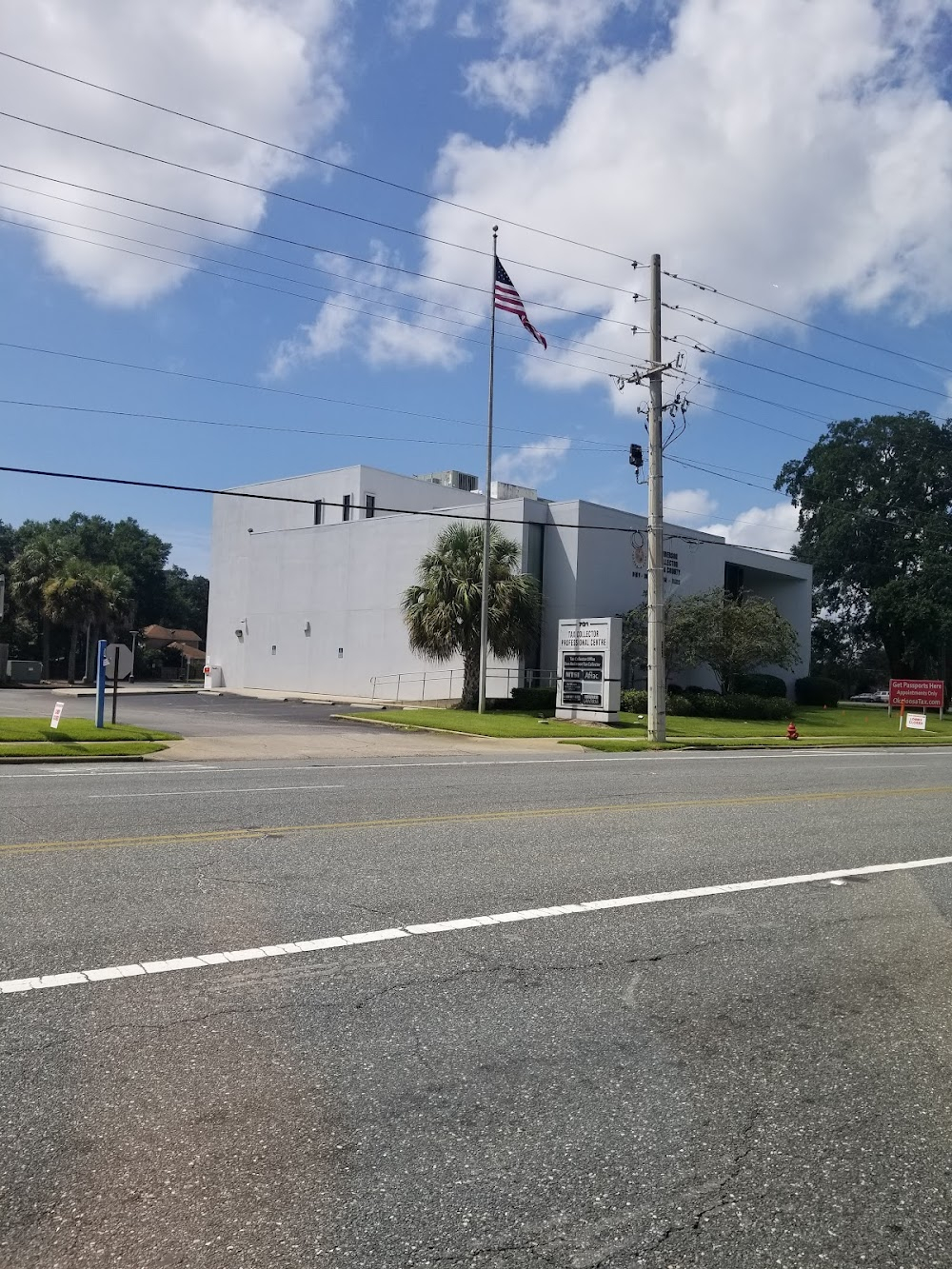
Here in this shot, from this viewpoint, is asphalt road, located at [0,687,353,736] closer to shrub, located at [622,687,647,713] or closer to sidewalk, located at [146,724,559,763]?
sidewalk, located at [146,724,559,763]

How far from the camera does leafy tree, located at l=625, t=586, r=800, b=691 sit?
4019cm

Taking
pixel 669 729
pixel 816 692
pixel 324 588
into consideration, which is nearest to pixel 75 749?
pixel 669 729

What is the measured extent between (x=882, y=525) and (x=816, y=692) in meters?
23.4

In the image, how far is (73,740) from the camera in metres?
20.9

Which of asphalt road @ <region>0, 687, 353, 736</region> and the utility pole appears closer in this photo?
the utility pole

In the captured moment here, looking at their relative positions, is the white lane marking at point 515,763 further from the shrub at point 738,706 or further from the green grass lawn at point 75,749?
the shrub at point 738,706

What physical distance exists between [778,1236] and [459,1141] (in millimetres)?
1121

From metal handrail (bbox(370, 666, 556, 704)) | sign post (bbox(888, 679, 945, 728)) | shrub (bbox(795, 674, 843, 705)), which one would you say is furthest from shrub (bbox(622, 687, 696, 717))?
shrub (bbox(795, 674, 843, 705))

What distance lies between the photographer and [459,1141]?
149 inches

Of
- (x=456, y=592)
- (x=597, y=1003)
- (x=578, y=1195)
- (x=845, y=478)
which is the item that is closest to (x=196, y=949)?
(x=597, y=1003)

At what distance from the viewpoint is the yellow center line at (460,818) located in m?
9.18

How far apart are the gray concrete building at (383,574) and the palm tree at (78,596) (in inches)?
239

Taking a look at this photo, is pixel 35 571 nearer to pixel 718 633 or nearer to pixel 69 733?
pixel 718 633

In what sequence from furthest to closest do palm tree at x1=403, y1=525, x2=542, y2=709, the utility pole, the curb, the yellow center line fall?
palm tree at x1=403, y1=525, x2=542, y2=709 → the utility pole → the curb → the yellow center line
